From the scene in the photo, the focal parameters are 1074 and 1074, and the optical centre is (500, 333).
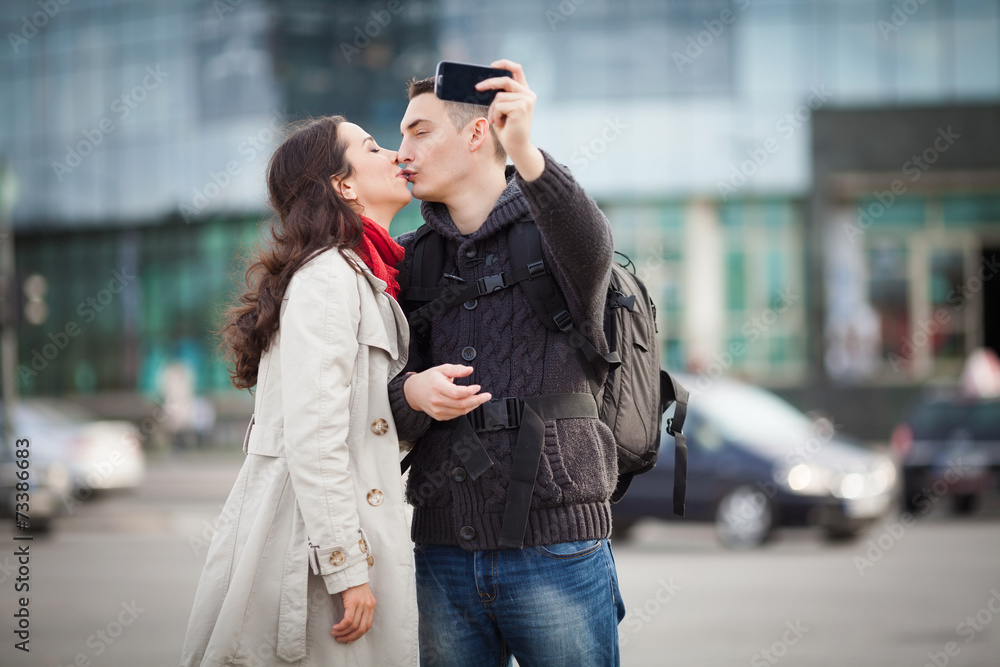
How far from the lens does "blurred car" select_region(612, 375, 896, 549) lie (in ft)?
34.4

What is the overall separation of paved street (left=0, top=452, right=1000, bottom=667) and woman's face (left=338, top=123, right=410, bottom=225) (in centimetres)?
410

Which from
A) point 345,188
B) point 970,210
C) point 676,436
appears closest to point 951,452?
point 676,436

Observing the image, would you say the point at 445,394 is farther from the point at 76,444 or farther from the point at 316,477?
the point at 76,444

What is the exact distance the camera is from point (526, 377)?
8.94 ft

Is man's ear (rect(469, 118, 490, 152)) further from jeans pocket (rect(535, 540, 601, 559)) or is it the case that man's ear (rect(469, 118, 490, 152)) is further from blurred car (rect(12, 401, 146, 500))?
blurred car (rect(12, 401, 146, 500))

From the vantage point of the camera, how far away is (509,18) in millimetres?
25625

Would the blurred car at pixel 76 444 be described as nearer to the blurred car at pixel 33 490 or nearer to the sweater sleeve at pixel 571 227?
the blurred car at pixel 33 490

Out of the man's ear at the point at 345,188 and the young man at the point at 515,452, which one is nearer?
the young man at the point at 515,452

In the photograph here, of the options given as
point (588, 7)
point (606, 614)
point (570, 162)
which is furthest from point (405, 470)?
point (588, 7)

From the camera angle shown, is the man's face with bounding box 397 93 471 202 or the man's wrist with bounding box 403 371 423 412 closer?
the man's wrist with bounding box 403 371 423 412

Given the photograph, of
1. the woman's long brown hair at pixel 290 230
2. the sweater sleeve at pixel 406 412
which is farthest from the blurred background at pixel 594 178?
the sweater sleeve at pixel 406 412

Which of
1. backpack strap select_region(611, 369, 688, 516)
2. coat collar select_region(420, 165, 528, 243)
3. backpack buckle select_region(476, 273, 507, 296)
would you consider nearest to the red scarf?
coat collar select_region(420, 165, 528, 243)

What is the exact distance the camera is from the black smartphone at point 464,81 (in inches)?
101

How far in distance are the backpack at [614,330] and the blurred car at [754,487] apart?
7.47 metres
